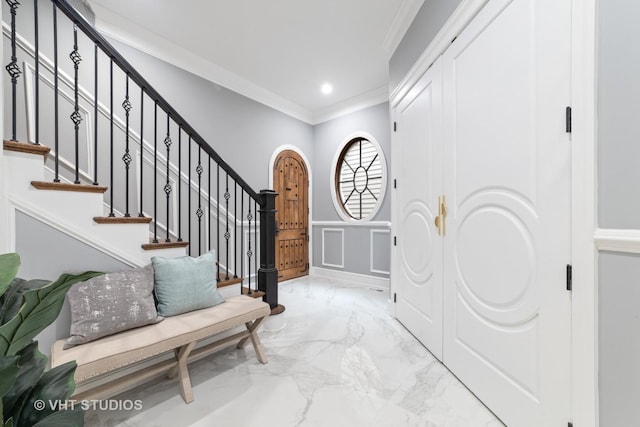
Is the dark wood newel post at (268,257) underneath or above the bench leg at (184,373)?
above

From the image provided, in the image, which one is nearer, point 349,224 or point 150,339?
point 150,339

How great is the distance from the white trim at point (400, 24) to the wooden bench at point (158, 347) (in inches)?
107

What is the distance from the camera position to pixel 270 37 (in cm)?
271

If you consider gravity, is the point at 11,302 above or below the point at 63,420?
above

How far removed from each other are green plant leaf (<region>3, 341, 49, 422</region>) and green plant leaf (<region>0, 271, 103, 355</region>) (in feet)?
0.23

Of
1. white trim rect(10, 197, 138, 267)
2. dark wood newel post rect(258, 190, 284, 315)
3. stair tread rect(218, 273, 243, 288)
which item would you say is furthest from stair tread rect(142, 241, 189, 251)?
dark wood newel post rect(258, 190, 284, 315)

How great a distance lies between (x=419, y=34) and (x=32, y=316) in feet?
8.91

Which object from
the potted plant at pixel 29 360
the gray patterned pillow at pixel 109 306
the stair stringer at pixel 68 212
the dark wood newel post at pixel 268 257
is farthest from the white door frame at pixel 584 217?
the stair stringer at pixel 68 212

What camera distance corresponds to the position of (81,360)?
1.12m

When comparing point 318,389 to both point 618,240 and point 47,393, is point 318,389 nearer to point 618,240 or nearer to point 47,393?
point 47,393

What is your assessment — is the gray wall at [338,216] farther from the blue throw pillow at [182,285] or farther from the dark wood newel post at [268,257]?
the blue throw pillow at [182,285]

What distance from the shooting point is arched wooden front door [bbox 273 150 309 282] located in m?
4.06

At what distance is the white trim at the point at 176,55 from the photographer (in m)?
2.43

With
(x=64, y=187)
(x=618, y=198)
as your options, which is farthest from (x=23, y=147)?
(x=618, y=198)
